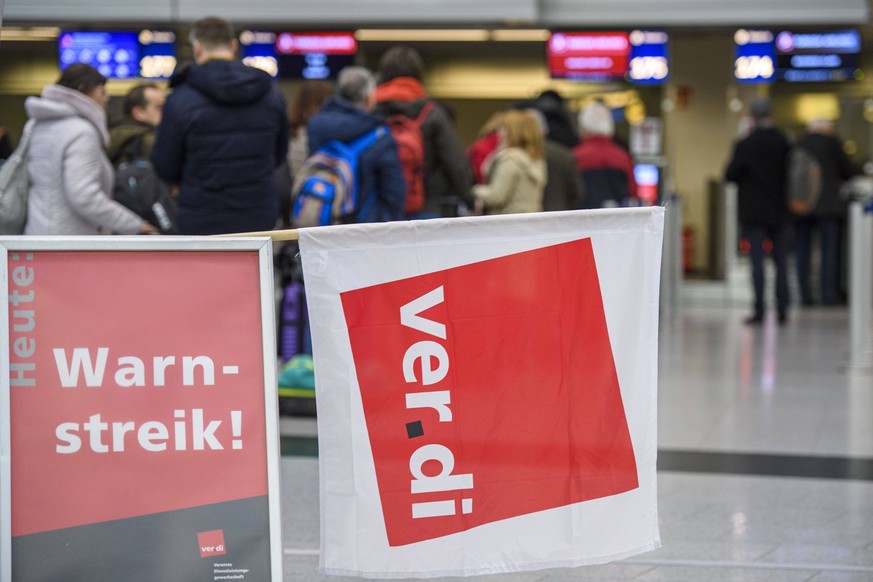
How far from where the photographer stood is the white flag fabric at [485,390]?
10.3 feet

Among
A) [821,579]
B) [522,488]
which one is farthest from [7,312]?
[821,579]

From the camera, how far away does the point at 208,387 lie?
3125mm

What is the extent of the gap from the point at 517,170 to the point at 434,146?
0.94m

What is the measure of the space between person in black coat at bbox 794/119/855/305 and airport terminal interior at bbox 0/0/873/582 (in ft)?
0.79

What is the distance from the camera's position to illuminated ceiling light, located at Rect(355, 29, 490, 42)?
44.8 ft

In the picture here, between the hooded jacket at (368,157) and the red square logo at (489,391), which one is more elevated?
the hooded jacket at (368,157)

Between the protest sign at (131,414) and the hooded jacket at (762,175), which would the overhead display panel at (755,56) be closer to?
the hooded jacket at (762,175)

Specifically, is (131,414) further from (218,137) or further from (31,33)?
(31,33)

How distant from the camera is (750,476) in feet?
18.2

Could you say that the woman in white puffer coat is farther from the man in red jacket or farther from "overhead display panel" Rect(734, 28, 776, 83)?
"overhead display panel" Rect(734, 28, 776, 83)

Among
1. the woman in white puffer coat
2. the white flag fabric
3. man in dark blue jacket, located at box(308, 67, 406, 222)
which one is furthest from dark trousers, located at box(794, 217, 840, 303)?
the white flag fabric

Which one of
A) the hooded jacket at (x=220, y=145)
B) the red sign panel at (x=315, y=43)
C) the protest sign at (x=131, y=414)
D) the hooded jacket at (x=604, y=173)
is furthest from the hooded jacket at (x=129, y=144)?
the red sign panel at (x=315, y=43)

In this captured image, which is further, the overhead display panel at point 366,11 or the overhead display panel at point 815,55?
the overhead display panel at point 815,55

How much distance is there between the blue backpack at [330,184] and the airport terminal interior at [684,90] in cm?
110
